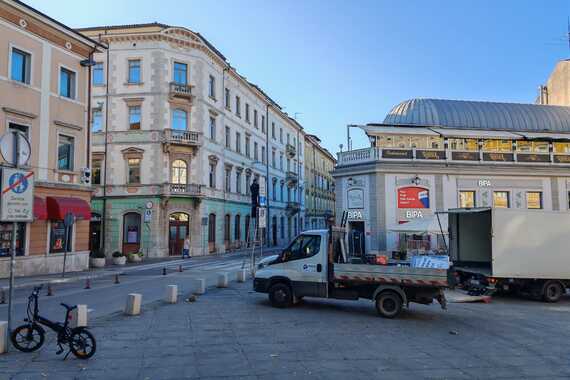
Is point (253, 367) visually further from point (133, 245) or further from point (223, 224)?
point (223, 224)

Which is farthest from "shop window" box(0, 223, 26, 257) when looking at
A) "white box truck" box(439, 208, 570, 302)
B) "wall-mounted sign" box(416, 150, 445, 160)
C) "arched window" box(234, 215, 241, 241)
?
"arched window" box(234, 215, 241, 241)

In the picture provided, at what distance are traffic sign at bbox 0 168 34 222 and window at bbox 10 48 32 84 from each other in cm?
1583

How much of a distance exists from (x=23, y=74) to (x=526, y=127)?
30.9 m

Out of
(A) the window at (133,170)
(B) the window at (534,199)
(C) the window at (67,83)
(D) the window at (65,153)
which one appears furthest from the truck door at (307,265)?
(A) the window at (133,170)

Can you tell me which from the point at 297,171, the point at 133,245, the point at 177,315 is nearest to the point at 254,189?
the point at 177,315

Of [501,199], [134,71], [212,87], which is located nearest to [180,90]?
[134,71]

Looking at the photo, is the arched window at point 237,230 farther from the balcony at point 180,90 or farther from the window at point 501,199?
the window at point 501,199

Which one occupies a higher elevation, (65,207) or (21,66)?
(21,66)

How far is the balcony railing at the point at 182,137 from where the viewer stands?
33.5 m

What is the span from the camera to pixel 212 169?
37.7 meters

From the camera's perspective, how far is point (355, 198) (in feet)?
89.5

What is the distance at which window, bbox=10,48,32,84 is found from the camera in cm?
2042

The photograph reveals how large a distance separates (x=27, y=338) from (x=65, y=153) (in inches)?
688

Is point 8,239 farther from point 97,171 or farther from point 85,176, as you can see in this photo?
point 97,171
